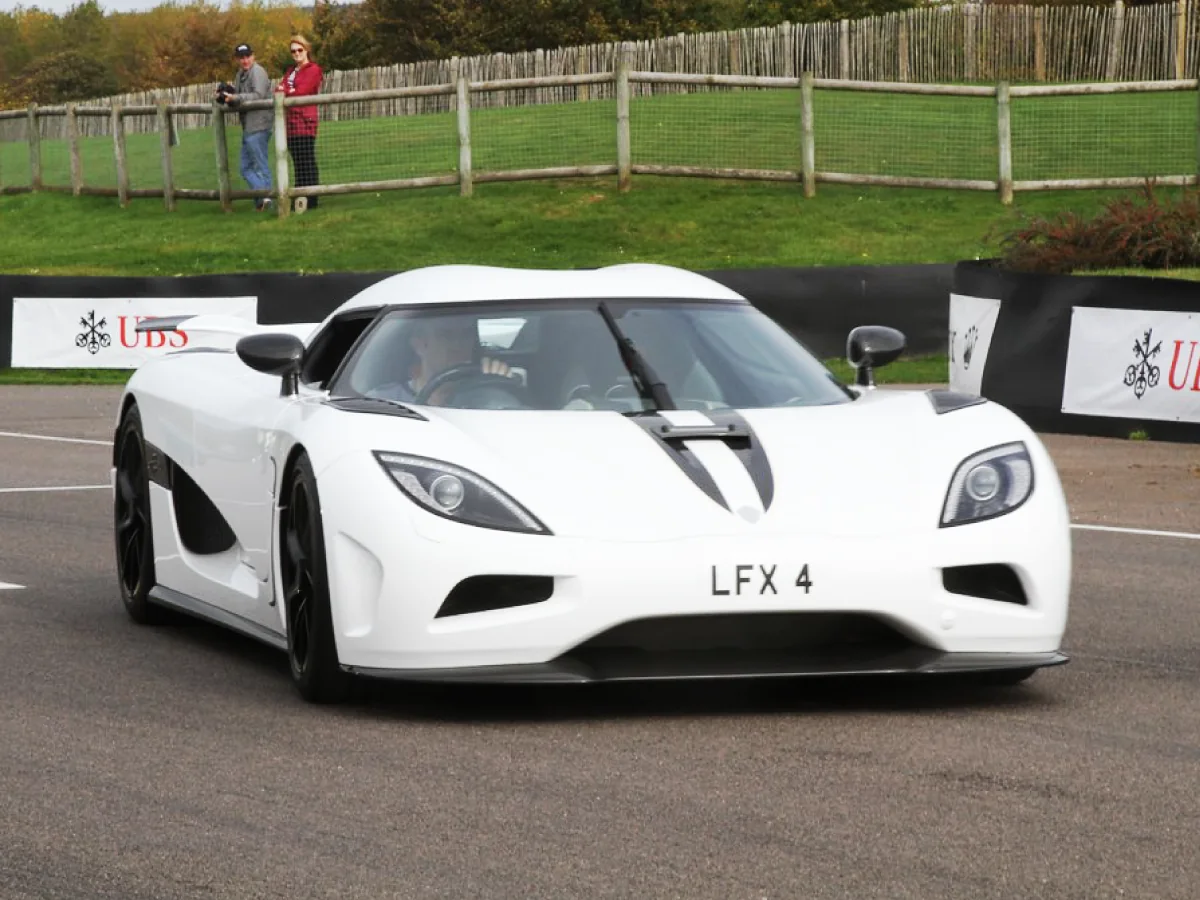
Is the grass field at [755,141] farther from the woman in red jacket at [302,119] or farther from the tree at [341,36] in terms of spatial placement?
the tree at [341,36]

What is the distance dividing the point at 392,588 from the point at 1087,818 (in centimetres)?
203

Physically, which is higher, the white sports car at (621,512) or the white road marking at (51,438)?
the white sports car at (621,512)

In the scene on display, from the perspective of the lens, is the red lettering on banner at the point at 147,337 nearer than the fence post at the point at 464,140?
Yes

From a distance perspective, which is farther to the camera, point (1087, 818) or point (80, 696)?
point (80, 696)

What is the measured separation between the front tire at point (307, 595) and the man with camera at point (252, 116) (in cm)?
2460

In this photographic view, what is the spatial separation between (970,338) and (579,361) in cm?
1096

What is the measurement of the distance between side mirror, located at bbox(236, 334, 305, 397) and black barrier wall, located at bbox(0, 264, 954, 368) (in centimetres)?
1389

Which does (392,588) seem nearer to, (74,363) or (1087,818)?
(1087,818)

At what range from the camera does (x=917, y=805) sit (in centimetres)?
534

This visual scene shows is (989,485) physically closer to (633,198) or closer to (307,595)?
(307,595)

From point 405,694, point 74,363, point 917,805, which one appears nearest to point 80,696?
point 405,694

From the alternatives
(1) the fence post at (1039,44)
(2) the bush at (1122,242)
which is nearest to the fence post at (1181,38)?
(1) the fence post at (1039,44)

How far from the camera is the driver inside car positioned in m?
7.34

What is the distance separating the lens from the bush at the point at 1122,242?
19531 millimetres
